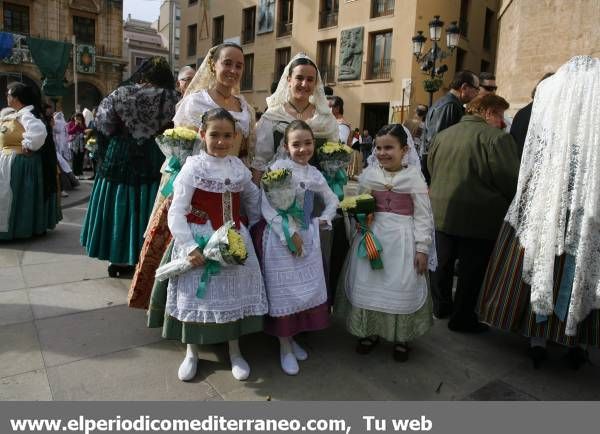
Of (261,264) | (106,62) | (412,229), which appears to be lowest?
(261,264)

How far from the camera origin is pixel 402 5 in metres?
18.4

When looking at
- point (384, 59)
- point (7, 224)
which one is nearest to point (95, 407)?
point (7, 224)

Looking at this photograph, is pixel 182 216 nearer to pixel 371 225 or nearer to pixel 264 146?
pixel 264 146

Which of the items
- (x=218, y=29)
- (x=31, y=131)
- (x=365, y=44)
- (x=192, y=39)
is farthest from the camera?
(x=192, y=39)

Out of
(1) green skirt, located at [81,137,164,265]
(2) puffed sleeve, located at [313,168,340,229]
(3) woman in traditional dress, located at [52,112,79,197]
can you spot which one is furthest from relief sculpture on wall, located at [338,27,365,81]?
(2) puffed sleeve, located at [313,168,340,229]

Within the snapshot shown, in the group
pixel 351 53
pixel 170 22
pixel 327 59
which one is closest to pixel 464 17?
pixel 351 53

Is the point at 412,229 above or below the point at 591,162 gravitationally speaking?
below

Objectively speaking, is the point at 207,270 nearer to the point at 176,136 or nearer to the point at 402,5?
the point at 176,136

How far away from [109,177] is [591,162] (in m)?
3.63

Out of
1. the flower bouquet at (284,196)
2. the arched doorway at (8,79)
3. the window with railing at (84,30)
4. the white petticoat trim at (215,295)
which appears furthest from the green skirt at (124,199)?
the window with railing at (84,30)

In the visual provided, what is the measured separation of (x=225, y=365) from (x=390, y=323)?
1059 mm

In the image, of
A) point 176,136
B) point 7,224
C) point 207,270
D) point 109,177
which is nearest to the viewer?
point 207,270

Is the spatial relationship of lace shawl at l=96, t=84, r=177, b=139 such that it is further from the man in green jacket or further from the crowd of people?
the man in green jacket

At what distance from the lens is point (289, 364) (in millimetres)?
2818
